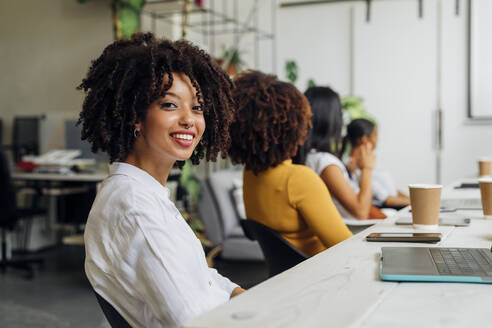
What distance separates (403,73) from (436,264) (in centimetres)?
491

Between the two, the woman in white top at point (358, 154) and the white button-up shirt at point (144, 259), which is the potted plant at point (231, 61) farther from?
the white button-up shirt at point (144, 259)

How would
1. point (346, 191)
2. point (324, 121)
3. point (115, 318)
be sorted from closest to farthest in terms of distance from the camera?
point (115, 318), point (346, 191), point (324, 121)

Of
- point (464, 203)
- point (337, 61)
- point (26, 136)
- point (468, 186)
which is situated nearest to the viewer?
point (464, 203)

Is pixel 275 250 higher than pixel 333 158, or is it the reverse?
pixel 333 158

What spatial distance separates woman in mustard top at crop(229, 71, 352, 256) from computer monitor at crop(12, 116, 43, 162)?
16.0ft

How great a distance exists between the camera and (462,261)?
3.45ft

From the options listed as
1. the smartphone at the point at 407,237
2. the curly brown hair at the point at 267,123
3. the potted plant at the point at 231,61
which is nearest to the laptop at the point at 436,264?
the smartphone at the point at 407,237

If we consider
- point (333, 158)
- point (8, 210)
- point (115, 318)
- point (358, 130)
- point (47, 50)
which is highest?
point (47, 50)

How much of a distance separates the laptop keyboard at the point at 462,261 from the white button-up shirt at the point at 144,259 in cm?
41

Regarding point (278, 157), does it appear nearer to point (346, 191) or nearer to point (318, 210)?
point (318, 210)

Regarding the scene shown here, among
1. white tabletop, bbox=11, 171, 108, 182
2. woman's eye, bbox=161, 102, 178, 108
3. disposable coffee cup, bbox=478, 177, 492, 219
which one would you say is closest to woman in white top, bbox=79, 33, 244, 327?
woman's eye, bbox=161, 102, 178, 108

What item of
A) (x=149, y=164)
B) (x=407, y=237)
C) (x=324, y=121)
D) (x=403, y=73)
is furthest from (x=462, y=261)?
(x=403, y=73)

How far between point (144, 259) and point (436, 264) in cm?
53

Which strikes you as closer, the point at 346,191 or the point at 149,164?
the point at 149,164
